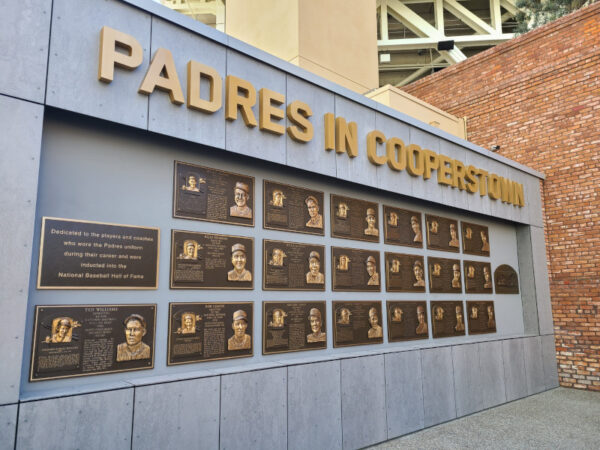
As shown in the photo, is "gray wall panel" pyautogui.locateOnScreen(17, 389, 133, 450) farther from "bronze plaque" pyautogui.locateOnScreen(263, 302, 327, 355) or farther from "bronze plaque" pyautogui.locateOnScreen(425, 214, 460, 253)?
"bronze plaque" pyautogui.locateOnScreen(425, 214, 460, 253)

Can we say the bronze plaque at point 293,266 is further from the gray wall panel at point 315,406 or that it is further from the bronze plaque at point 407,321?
the bronze plaque at point 407,321

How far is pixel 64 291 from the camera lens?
3.86m

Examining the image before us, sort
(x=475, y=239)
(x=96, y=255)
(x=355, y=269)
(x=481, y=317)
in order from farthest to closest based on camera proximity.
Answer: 1. (x=475, y=239)
2. (x=481, y=317)
3. (x=355, y=269)
4. (x=96, y=255)

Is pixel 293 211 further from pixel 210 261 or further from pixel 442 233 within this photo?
pixel 442 233

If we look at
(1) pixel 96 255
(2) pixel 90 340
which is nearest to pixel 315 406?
(2) pixel 90 340

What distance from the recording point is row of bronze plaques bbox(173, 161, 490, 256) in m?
4.84

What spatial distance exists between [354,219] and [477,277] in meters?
3.41

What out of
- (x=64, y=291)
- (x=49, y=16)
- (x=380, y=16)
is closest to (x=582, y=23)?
(x=49, y=16)

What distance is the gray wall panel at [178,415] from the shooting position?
3.96 meters

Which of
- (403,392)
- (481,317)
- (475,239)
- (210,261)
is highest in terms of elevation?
(475,239)

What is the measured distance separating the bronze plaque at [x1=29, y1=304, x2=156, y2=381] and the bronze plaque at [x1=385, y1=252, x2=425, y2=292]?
3.67 m

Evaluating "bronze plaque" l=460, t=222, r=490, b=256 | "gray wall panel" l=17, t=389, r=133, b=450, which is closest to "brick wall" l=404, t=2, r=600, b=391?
"bronze plaque" l=460, t=222, r=490, b=256

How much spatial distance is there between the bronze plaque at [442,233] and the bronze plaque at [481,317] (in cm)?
111

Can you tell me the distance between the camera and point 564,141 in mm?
9984
